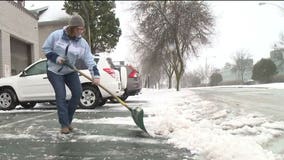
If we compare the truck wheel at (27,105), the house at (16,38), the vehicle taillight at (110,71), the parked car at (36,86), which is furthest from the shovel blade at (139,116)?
the house at (16,38)

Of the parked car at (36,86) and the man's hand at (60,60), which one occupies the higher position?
the man's hand at (60,60)

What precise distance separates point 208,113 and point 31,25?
19705mm


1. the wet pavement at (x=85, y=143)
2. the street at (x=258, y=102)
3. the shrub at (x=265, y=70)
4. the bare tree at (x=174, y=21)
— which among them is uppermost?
the bare tree at (x=174, y=21)

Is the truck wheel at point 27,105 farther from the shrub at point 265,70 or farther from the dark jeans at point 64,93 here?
the shrub at point 265,70

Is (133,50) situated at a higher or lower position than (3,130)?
higher

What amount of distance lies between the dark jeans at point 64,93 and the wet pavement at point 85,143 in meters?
0.28

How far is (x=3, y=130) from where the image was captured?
7801 millimetres

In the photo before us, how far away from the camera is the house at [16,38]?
72.7 ft

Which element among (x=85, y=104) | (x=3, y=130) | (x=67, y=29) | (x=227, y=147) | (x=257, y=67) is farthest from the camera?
(x=257, y=67)

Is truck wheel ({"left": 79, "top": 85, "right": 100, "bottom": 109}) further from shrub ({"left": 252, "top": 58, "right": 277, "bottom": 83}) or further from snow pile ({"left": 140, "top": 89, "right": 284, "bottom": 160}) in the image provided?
shrub ({"left": 252, "top": 58, "right": 277, "bottom": 83})

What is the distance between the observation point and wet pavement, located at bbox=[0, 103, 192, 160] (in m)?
5.62

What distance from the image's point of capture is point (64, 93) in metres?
7.29

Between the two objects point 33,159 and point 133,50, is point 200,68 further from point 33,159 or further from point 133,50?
point 33,159

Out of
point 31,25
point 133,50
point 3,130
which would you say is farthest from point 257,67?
point 3,130
